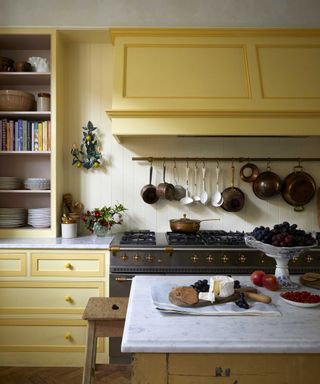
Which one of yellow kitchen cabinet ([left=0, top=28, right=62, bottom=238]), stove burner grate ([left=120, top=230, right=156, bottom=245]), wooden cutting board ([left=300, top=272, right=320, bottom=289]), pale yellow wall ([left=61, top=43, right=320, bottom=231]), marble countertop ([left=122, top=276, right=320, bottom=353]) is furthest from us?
pale yellow wall ([left=61, top=43, right=320, bottom=231])

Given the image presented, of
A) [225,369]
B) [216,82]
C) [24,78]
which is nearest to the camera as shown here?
[225,369]

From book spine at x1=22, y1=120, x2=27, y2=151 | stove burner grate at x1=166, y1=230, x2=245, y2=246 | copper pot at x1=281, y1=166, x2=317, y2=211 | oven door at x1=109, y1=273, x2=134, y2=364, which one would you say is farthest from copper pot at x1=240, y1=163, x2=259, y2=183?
book spine at x1=22, y1=120, x2=27, y2=151

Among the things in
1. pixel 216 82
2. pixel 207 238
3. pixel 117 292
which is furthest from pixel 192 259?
pixel 216 82

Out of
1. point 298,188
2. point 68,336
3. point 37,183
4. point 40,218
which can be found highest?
point 37,183

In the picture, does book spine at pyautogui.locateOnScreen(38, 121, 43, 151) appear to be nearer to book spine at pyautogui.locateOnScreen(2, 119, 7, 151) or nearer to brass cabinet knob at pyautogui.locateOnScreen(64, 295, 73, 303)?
book spine at pyautogui.locateOnScreen(2, 119, 7, 151)

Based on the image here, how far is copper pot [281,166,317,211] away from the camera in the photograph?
2.86m

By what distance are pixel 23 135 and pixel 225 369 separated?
234cm

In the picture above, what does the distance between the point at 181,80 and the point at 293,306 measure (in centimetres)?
185

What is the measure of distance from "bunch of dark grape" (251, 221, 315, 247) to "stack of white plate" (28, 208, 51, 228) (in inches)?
72.3

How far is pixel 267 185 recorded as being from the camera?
2854mm

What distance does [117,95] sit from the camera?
2.47 m

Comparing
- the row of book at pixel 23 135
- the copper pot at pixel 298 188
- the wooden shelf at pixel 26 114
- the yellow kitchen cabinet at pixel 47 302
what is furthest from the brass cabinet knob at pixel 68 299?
the copper pot at pixel 298 188

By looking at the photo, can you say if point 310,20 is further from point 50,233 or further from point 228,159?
point 50,233

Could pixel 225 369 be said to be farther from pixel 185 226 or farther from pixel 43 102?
pixel 43 102
